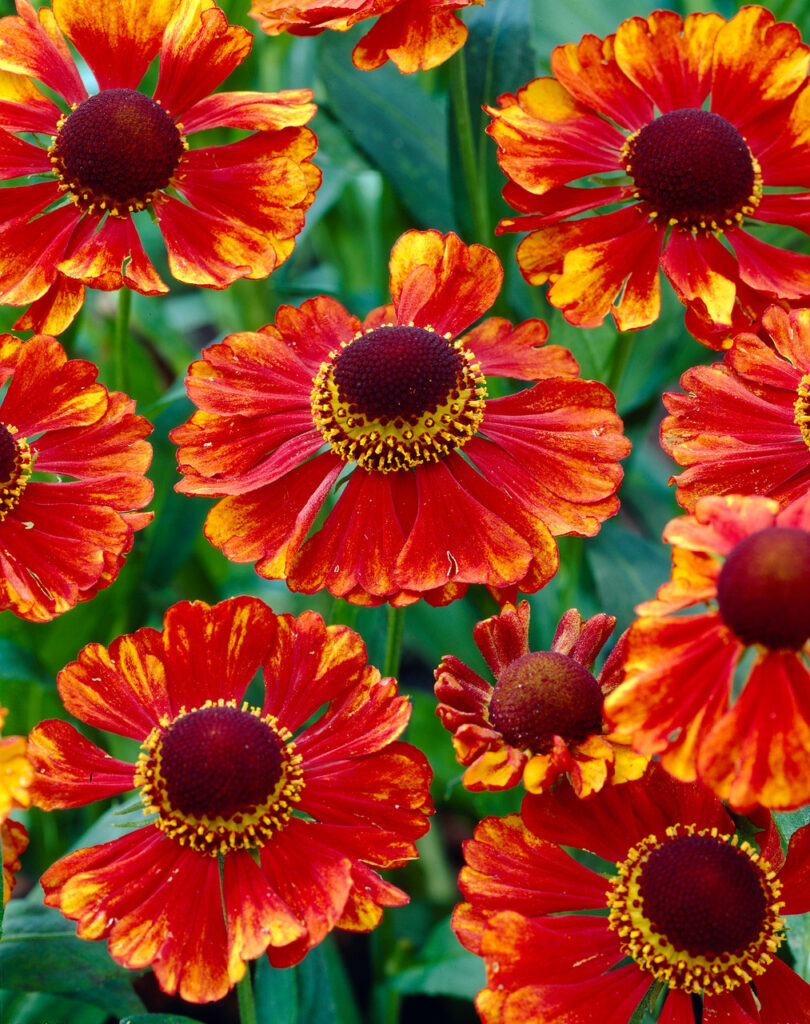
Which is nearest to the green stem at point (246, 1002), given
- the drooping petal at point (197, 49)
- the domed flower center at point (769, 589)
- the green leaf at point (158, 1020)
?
the green leaf at point (158, 1020)

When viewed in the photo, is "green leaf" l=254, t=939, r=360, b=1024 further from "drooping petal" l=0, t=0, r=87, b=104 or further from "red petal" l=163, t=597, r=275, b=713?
"drooping petal" l=0, t=0, r=87, b=104

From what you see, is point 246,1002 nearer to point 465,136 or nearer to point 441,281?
point 441,281

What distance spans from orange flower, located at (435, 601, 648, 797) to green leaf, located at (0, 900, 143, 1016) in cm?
36

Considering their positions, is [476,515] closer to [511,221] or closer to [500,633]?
[500,633]

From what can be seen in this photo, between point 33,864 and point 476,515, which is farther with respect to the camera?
point 33,864

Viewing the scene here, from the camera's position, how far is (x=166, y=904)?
0.75 metres

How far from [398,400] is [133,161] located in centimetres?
30

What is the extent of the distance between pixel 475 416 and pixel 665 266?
0.62 ft

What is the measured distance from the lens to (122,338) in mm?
1075

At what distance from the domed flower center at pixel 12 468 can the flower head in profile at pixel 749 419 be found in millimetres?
489

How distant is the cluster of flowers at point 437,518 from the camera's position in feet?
2.34

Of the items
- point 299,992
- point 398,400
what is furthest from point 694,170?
point 299,992

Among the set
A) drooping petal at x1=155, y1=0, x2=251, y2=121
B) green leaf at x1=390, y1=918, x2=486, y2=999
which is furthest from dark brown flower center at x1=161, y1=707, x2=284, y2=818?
drooping petal at x1=155, y1=0, x2=251, y2=121

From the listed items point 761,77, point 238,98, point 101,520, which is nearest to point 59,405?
point 101,520
